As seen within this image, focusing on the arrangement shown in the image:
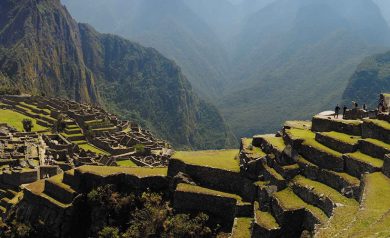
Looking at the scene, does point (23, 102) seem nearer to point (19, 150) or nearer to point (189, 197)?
point (19, 150)

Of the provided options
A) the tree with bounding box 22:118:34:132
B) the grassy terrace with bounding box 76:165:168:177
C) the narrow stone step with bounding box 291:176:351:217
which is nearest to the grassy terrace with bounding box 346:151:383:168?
the narrow stone step with bounding box 291:176:351:217

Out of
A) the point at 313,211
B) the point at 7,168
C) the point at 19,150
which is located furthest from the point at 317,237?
the point at 19,150

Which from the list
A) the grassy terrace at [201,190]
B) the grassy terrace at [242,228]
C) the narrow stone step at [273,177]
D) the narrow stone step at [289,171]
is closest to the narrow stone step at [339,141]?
the narrow stone step at [289,171]

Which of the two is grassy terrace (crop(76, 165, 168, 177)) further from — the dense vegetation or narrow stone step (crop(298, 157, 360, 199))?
narrow stone step (crop(298, 157, 360, 199))

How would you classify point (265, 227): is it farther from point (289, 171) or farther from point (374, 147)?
point (374, 147)

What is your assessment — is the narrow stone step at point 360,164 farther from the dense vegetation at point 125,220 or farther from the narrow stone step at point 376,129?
the dense vegetation at point 125,220

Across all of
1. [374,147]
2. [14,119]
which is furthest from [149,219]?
[14,119]
